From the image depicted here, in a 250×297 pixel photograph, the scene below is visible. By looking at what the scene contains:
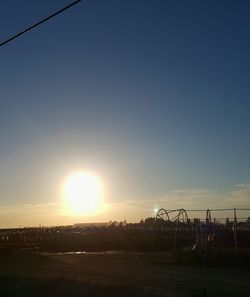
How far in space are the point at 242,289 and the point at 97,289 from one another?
541 centimetres

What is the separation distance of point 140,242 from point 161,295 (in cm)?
3070

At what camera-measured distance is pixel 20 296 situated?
20547 mm

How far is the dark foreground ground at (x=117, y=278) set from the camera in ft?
64.1

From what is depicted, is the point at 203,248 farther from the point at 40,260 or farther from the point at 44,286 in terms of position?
the point at 44,286

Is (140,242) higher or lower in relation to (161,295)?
higher

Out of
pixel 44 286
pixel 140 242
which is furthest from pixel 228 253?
pixel 140 242

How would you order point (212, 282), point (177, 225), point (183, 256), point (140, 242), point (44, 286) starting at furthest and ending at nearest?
point (140, 242)
point (177, 225)
point (183, 256)
point (212, 282)
point (44, 286)

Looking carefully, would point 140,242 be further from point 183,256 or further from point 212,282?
point 212,282

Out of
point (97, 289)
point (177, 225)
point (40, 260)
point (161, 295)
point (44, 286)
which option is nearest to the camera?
point (161, 295)

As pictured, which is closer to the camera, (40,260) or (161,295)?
(161,295)

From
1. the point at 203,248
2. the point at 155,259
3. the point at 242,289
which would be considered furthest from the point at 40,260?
the point at 242,289

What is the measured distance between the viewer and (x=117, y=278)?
23.9 meters

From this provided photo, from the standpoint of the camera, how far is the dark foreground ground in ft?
64.1

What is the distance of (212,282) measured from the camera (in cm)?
2294
